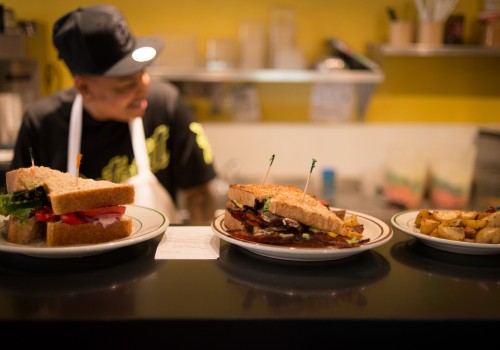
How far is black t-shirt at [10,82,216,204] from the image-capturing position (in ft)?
6.81

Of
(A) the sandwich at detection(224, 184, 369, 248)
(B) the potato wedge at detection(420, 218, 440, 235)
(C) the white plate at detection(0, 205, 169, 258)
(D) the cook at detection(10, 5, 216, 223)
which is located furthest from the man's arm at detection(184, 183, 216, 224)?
(B) the potato wedge at detection(420, 218, 440, 235)

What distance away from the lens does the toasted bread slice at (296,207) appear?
0.98m

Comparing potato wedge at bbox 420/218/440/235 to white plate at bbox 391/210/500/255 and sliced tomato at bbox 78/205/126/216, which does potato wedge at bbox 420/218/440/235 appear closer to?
white plate at bbox 391/210/500/255

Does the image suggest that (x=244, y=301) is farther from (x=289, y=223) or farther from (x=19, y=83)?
(x=19, y=83)

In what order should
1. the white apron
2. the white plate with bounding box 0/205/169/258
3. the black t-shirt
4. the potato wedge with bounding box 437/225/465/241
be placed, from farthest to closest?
the black t-shirt < the white apron < the potato wedge with bounding box 437/225/465/241 < the white plate with bounding box 0/205/169/258

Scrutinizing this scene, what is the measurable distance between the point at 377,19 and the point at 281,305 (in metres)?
3.24

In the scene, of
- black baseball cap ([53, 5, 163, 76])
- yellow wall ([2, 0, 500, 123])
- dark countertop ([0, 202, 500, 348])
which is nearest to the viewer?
dark countertop ([0, 202, 500, 348])

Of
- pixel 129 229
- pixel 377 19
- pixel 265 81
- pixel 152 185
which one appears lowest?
pixel 152 185

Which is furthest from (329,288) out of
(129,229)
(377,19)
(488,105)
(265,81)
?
(488,105)

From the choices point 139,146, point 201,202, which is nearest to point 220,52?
point 201,202

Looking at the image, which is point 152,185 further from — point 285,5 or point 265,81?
point 285,5

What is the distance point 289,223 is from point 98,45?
4.04 ft

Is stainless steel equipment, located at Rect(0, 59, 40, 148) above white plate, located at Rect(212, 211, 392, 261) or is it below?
above

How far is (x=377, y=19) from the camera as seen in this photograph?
3562 millimetres
